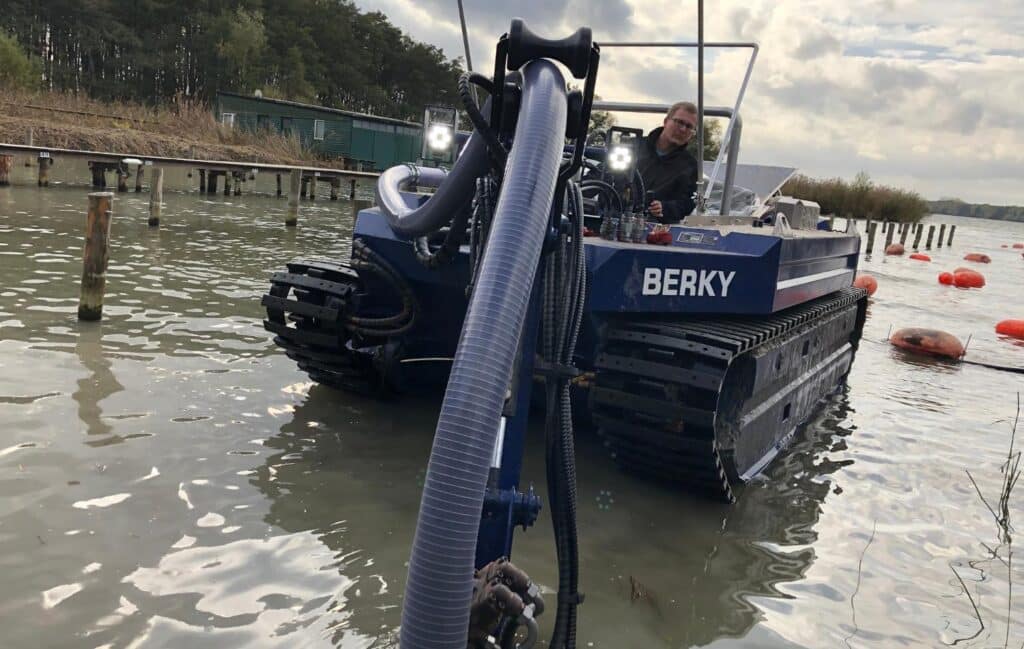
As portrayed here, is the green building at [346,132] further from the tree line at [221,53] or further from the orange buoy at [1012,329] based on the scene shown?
the orange buoy at [1012,329]

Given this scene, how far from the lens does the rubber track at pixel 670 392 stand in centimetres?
396

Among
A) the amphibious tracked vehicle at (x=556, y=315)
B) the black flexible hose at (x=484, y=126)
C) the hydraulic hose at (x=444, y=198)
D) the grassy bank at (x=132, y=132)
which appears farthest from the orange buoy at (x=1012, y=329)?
the grassy bank at (x=132, y=132)

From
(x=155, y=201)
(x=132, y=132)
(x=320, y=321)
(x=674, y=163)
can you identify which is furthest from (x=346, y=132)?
(x=320, y=321)

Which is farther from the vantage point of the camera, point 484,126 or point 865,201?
point 865,201

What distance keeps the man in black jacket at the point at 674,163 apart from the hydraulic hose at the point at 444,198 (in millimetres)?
2381

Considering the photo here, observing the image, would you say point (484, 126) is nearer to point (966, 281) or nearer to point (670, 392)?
point (670, 392)

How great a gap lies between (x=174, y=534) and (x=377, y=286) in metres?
2.01

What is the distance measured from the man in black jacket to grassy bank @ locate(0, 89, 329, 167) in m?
25.8

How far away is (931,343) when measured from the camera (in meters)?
10.2

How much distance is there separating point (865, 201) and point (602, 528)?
37.0 meters

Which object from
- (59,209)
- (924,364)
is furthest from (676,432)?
(59,209)

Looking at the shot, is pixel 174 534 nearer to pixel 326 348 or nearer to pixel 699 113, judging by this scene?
pixel 326 348

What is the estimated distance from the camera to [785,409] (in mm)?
5438

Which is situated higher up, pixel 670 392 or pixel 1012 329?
pixel 670 392
